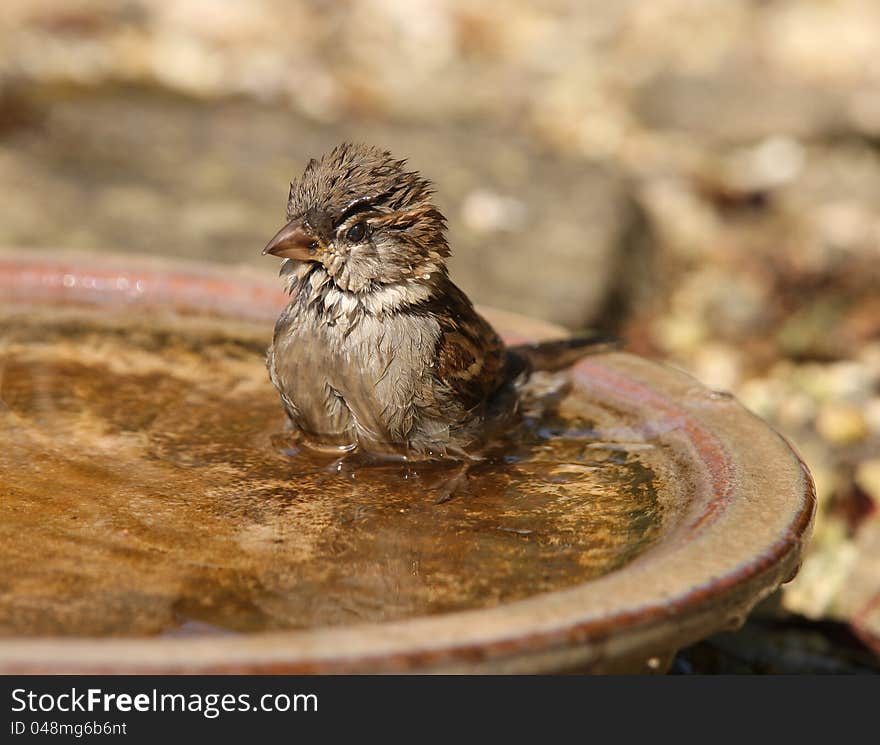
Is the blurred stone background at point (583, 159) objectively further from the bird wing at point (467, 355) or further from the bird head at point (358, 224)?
the bird head at point (358, 224)

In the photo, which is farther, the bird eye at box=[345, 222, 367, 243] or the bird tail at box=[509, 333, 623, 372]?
the bird tail at box=[509, 333, 623, 372]

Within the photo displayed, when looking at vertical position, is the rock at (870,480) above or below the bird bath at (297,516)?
below

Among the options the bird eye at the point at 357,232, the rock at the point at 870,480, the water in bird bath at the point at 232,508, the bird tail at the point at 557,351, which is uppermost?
the bird eye at the point at 357,232

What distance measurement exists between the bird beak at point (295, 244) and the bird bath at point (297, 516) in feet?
1.44

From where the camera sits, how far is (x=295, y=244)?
288 cm

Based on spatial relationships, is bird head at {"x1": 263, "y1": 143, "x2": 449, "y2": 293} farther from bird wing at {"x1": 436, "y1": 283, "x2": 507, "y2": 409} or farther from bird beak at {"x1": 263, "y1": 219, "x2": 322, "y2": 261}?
bird wing at {"x1": 436, "y1": 283, "x2": 507, "y2": 409}

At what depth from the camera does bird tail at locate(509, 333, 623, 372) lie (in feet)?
11.2

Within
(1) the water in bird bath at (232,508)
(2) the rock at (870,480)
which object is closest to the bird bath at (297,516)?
(1) the water in bird bath at (232,508)

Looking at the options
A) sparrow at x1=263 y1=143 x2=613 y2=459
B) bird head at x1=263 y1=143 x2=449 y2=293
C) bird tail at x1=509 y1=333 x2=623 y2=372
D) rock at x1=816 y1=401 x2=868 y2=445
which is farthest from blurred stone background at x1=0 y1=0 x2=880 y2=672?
bird head at x1=263 y1=143 x2=449 y2=293

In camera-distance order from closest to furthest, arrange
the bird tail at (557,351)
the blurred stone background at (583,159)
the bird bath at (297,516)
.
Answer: the bird bath at (297,516)
the bird tail at (557,351)
the blurred stone background at (583,159)

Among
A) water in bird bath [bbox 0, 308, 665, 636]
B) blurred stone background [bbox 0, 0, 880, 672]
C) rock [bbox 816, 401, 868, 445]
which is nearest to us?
water in bird bath [bbox 0, 308, 665, 636]

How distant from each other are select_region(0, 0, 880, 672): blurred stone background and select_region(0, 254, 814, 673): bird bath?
99 centimetres

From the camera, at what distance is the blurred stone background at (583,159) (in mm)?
5145

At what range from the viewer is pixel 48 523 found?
8.11 feet
